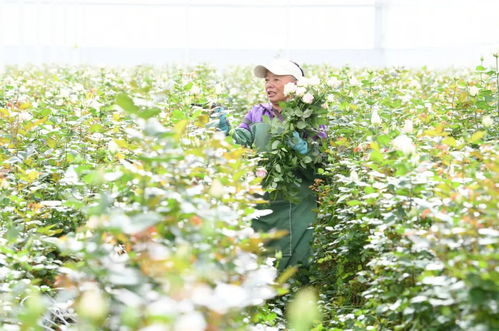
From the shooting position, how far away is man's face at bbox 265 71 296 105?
432 cm

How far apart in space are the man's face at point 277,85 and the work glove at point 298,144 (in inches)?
14.3

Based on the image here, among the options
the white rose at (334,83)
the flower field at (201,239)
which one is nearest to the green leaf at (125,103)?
the flower field at (201,239)

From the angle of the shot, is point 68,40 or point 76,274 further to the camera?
point 68,40

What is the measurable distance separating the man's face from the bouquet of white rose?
18 cm

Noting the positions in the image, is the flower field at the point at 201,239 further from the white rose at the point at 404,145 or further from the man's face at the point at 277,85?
the man's face at the point at 277,85

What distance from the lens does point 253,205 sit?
227 centimetres

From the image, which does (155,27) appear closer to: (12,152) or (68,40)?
(68,40)

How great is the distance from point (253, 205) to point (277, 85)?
216 cm

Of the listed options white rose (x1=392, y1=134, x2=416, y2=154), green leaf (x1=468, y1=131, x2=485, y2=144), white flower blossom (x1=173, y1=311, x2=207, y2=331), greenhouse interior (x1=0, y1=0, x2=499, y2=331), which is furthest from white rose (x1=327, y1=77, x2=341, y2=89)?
white flower blossom (x1=173, y1=311, x2=207, y2=331)

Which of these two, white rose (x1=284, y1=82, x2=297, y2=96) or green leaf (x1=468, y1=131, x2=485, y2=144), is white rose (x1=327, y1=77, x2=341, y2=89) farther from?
green leaf (x1=468, y1=131, x2=485, y2=144)

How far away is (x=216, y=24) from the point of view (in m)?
14.9

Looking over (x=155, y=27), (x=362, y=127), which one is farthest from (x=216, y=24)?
(x=362, y=127)

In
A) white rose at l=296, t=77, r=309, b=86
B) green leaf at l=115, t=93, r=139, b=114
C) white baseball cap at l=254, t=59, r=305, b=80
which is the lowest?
green leaf at l=115, t=93, r=139, b=114

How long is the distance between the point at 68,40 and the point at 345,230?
12.0m
